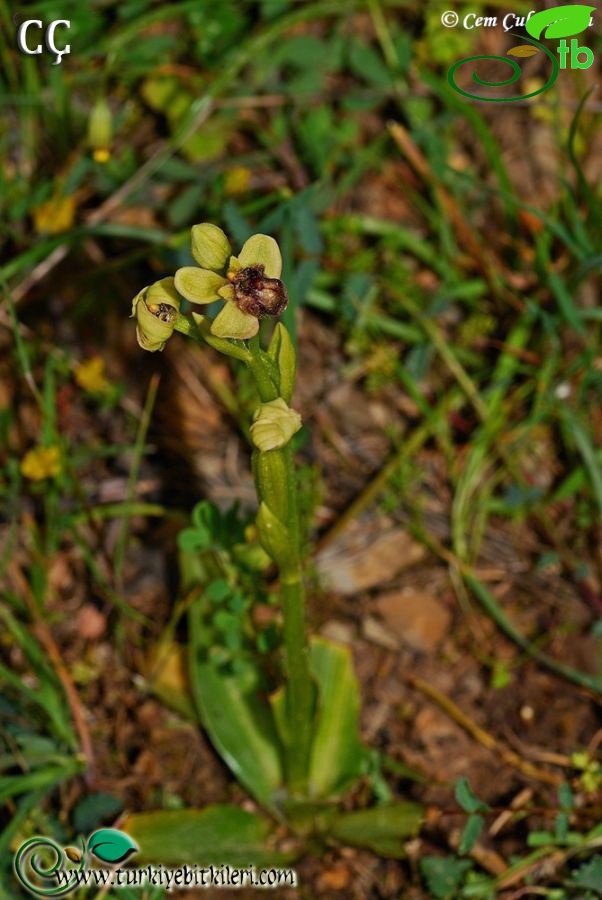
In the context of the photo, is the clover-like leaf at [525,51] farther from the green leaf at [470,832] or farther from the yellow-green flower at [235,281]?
the green leaf at [470,832]

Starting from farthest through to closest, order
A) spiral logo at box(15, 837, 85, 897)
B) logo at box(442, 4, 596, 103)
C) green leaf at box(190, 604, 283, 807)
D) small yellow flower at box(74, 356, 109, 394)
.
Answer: logo at box(442, 4, 596, 103) < small yellow flower at box(74, 356, 109, 394) < green leaf at box(190, 604, 283, 807) < spiral logo at box(15, 837, 85, 897)

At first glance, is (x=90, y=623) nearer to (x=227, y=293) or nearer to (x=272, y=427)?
(x=272, y=427)

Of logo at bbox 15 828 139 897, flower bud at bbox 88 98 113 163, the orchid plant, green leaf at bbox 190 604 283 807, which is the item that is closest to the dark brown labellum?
the orchid plant

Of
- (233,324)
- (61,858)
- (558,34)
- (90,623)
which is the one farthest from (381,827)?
→ (558,34)

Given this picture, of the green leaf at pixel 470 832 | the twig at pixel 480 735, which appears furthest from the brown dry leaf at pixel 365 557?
the green leaf at pixel 470 832

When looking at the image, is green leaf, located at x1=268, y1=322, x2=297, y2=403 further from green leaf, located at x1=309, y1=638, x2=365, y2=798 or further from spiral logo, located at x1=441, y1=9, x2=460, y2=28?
spiral logo, located at x1=441, y1=9, x2=460, y2=28

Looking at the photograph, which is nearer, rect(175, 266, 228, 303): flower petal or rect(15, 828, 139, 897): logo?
rect(175, 266, 228, 303): flower petal

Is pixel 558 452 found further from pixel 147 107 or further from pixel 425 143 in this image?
pixel 147 107
